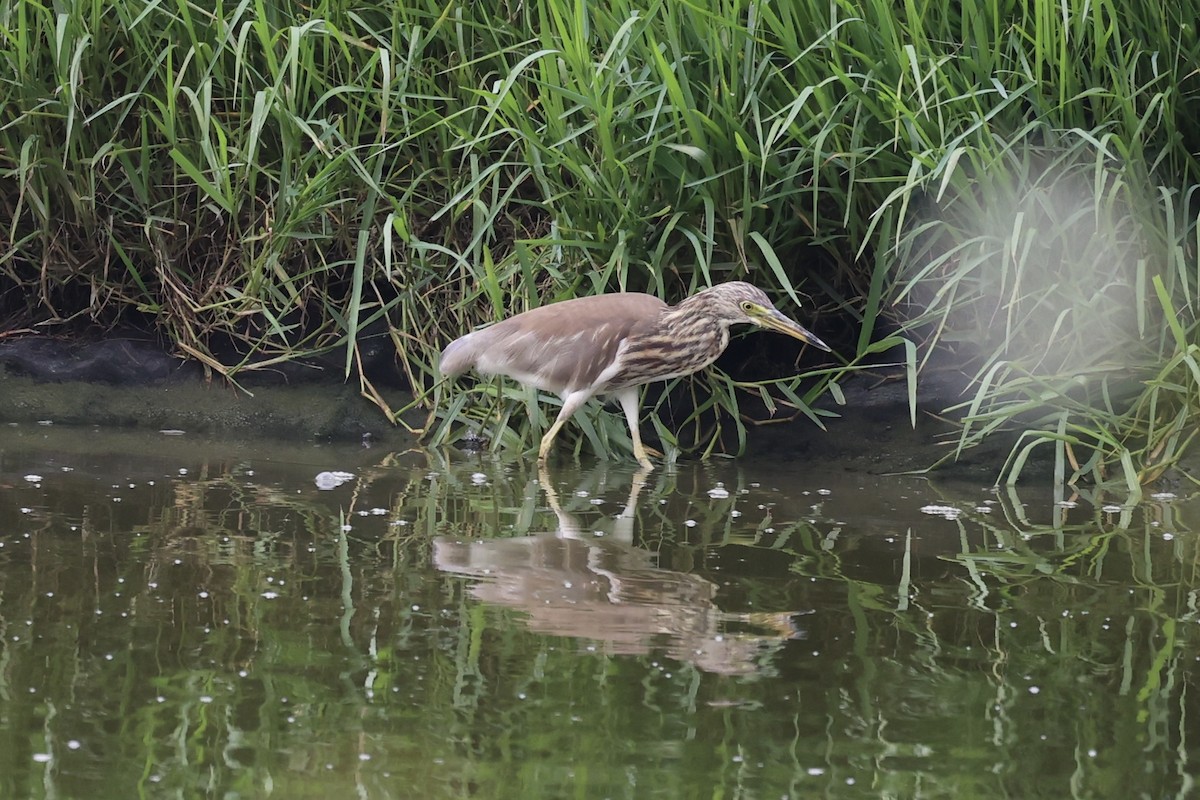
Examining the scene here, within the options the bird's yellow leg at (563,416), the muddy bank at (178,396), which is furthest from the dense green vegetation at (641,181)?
the bird's yellow leg at (563,416)

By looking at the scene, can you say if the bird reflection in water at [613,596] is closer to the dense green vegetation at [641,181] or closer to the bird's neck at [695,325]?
the bird's neck at [695,325]

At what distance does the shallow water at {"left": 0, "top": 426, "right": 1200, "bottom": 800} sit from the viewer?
248 centimetres

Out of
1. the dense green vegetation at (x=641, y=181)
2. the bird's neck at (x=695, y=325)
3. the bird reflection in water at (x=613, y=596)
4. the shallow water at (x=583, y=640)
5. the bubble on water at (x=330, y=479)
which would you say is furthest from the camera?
the bird's neck at (x=695, y=325)

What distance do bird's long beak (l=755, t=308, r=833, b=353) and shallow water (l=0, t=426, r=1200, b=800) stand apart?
58 cm

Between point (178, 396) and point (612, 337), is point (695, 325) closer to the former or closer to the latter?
point (612, 337)

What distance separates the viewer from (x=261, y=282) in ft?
19.3

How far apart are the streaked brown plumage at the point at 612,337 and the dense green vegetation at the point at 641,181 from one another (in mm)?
180

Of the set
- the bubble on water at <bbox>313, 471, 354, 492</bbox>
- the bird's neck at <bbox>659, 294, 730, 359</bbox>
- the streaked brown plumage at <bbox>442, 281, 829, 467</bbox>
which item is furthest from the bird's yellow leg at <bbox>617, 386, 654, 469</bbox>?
the bubble on water at <bbox>313, 471, 354, 492</bbox>

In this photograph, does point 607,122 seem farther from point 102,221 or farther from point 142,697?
point 142,697

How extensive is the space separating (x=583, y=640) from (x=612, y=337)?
Result: 224 cm

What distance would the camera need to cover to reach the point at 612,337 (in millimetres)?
5312

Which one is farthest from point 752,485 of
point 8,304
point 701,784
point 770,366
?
point 8,304

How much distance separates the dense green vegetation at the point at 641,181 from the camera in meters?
5.09

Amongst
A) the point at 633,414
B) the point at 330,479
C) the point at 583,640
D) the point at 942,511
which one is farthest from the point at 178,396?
the point at 583,640
